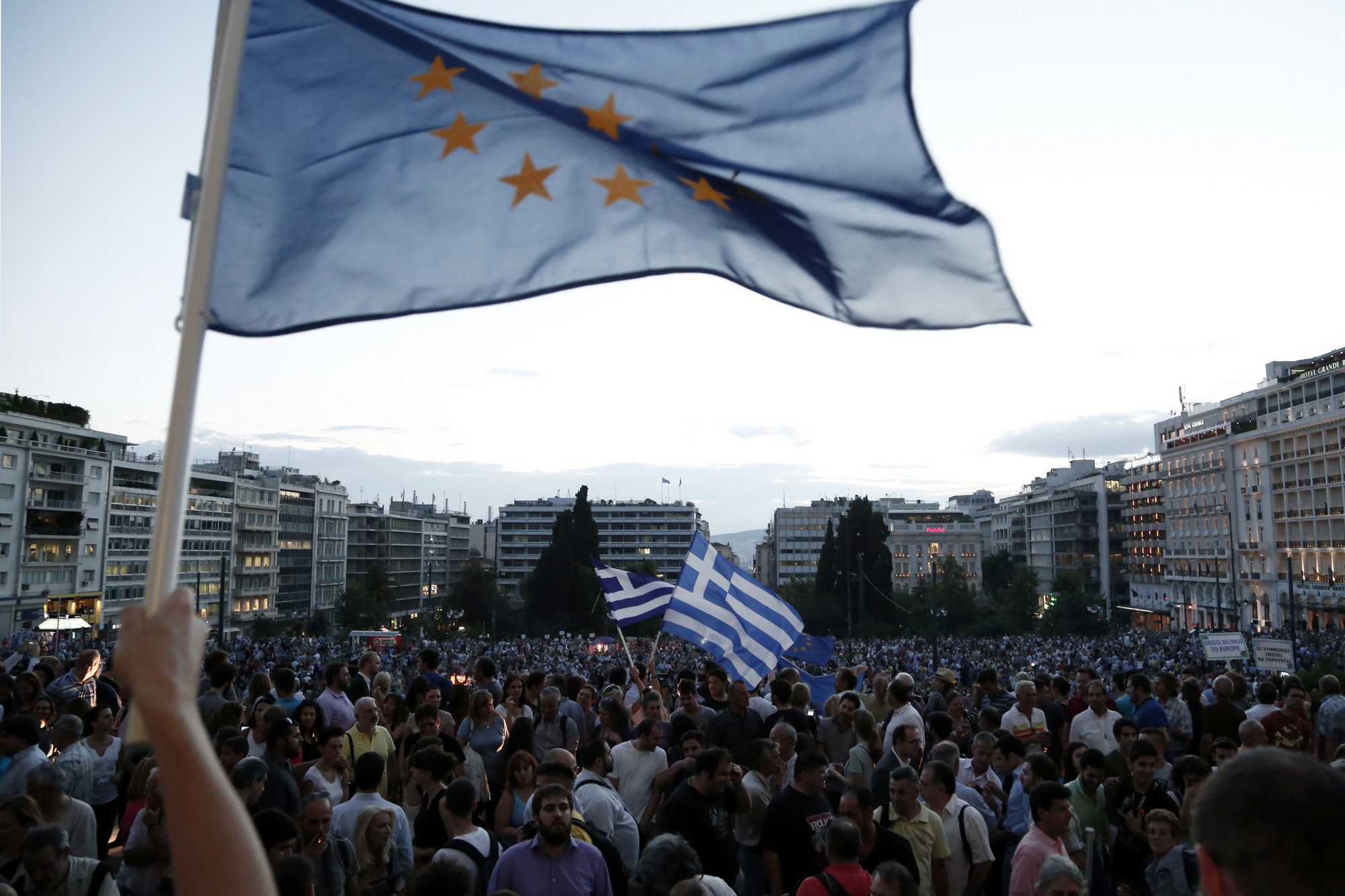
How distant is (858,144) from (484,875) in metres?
4.17

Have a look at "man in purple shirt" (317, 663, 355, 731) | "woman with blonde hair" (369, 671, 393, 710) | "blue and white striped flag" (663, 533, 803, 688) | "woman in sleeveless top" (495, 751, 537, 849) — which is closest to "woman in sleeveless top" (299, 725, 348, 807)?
"woman in sleeveless top" (495, 751, 537, 849)

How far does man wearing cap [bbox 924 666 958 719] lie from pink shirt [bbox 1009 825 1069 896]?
175 inches

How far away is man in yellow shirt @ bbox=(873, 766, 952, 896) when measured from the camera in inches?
233

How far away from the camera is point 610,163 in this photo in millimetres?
4781

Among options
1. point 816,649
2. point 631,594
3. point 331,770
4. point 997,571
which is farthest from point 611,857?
point 997,571

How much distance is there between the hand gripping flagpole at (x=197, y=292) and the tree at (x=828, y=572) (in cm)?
7712

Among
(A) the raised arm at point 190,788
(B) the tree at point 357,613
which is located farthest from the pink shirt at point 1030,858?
(B) the tree at point 357,613

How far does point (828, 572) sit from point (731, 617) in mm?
70020

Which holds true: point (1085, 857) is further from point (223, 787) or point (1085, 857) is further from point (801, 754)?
point (223, 787)

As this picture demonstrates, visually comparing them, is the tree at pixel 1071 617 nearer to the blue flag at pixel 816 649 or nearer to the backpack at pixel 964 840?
the blue flag at pixel 816 649

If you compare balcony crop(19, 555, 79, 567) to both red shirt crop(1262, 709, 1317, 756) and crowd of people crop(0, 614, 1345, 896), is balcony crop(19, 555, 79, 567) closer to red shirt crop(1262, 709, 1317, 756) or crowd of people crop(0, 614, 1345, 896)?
crowd of people crop(0, 614, 1345, 896)

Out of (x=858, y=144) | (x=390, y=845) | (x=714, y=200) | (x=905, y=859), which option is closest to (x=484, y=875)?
(x=390, y=845)

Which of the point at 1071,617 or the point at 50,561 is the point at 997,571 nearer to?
the point at 1071,617

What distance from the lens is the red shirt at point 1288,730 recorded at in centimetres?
916
